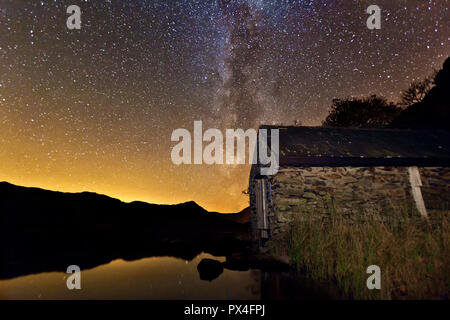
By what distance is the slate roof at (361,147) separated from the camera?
8484mm

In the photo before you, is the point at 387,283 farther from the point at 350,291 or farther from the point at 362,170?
the point at 362,170

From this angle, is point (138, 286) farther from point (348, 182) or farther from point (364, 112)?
point (364, 112)

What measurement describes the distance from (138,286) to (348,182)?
23.8 ft

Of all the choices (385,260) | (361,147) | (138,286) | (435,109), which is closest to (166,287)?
(138,286)

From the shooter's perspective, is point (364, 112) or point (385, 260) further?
point (364, 112)

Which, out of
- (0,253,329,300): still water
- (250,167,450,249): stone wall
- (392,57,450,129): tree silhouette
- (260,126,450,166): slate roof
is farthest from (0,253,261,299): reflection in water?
(392,57,450,129): tree silhouette

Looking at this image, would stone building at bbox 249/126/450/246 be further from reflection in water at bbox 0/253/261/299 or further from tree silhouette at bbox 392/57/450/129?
tree silhouette at bbox 392/57/450/129

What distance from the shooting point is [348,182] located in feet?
28.2

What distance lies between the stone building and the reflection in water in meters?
2.47

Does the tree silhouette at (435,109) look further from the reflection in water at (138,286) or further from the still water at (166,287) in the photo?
the reflection in water at (138,286)

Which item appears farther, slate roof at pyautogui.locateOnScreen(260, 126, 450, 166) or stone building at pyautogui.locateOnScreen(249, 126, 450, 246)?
slate roof at pyautogui.locateOnScreen(260, 126, 450, 166)

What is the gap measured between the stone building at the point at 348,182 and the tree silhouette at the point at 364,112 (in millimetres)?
16745

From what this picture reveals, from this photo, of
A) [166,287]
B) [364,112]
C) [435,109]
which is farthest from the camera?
[364,112]

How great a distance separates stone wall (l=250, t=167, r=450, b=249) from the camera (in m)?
8.23
